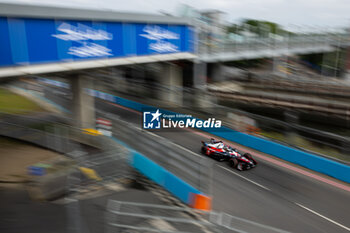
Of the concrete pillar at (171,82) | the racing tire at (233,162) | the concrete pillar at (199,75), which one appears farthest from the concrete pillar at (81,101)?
the concrete pillar at (199,75)

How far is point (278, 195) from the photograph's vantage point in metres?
9.94

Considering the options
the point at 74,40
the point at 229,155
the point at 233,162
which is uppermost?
the point at 74,40

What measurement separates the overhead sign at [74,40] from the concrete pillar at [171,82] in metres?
2.28

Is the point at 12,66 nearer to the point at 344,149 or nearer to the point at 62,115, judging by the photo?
the point at 62,115

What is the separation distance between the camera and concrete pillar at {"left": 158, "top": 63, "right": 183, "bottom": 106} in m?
21.8

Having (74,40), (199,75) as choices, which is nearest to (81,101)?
(74,40)

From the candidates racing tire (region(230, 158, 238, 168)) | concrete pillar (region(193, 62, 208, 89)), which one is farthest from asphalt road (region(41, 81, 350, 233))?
concrete pillar (region(193, 62, 208, 89))

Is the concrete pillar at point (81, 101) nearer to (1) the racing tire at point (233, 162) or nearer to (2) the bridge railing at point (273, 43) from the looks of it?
(1) the racing tire at point (233, 162)

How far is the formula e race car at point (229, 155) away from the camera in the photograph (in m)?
11.5

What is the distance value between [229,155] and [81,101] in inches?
334

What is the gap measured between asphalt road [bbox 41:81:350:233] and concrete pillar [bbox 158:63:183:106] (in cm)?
1028

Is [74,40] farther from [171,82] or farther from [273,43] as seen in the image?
[273,43]

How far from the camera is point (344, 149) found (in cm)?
1120

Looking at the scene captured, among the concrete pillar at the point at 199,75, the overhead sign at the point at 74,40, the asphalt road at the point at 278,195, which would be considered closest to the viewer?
the asphalt road at the point at 278,195
